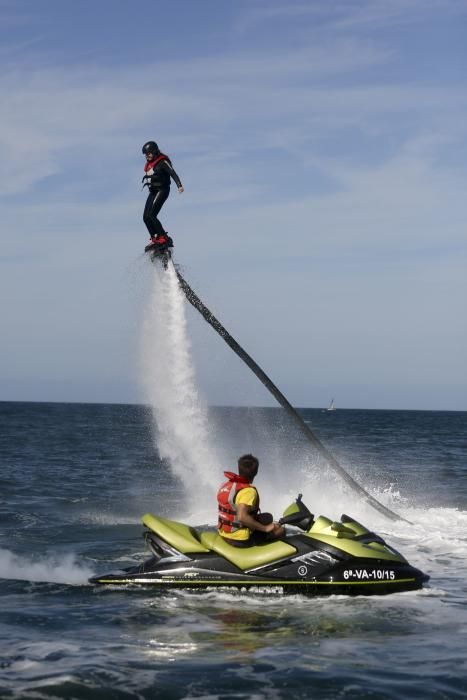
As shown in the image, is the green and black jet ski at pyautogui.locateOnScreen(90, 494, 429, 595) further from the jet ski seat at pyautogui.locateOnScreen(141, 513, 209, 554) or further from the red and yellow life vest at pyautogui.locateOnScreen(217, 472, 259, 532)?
the red and yellow life vest at pyautogui.locateOnScreen(217, 472, 259, 532)

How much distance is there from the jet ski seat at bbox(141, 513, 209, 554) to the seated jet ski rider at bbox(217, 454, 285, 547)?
13.8 inches

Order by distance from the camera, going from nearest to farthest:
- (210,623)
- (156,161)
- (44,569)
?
1. (210,623)
2. (44,569)
3. (156,161)

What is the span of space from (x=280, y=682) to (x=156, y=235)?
8520 millimetres

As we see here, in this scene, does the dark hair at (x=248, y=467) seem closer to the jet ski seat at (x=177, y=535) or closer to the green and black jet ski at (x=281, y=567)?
the green and black jet ski at (x=281, y=567)

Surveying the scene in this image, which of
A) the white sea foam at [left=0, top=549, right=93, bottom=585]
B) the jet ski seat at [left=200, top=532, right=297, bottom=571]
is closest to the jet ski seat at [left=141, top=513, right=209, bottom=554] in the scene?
the jet ski seat at [left=200, top=532, right=297, bottom=571]

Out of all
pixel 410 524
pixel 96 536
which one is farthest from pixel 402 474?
pixel 96 536

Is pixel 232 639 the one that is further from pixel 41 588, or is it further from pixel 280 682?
pixel 41 588

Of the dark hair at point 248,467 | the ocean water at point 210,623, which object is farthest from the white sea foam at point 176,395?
the dark hair at point 248,467

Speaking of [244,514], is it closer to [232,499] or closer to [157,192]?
[232,499]

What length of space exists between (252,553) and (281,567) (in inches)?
15.1

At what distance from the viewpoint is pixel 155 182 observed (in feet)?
48.1

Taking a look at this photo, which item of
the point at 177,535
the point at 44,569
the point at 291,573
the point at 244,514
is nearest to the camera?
the point at 244,514

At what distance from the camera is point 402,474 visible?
34812mm

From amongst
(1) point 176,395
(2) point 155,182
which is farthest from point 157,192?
(1) point 176,395
